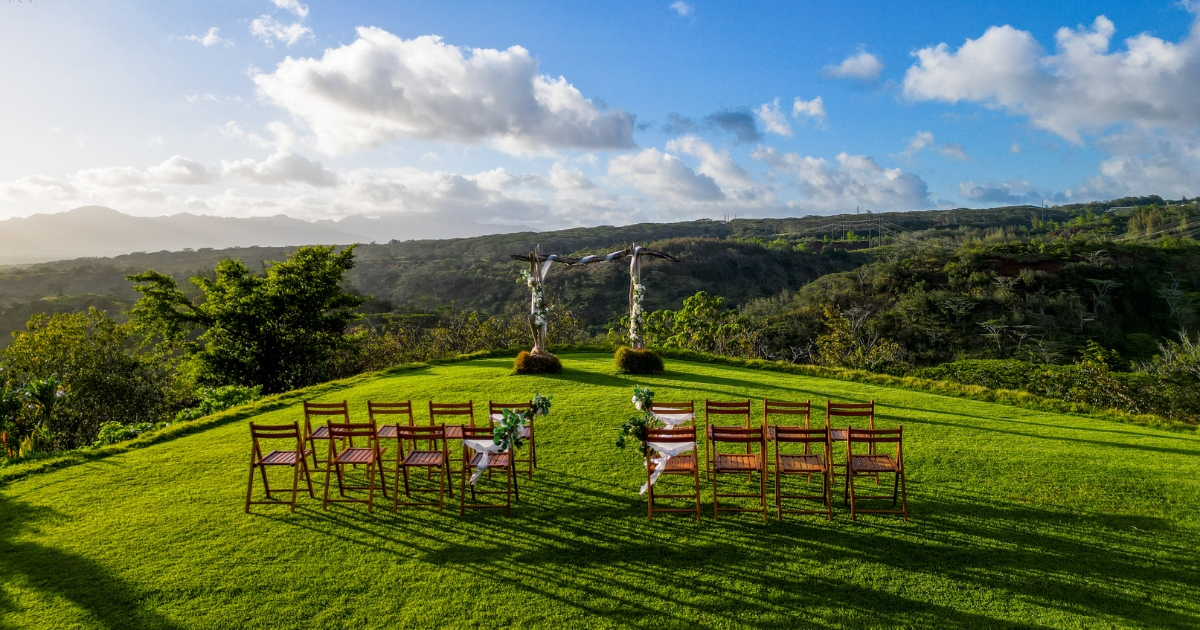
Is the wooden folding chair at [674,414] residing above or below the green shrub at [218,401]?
above

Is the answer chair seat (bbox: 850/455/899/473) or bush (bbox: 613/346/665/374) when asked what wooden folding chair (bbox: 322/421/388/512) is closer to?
chair seat (bbox: 850/455/899/473)

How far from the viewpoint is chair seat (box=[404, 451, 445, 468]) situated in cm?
642

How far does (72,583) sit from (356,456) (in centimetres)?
254

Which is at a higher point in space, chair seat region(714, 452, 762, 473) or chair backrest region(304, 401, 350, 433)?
chair backrest region(304, 401, 350, 433)

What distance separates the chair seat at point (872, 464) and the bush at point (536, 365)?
9.33m

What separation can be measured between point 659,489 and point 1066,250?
51.5 meters

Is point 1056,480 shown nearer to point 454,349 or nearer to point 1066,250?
point 454,349

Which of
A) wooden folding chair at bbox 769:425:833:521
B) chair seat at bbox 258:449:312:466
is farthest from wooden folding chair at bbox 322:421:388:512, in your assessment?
wooden folding chair at bbox 769:425:833:521

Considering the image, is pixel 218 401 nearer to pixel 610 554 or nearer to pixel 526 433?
pixel 526 433

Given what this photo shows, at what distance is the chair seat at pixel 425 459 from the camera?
21.1 feet

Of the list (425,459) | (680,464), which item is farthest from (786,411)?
(425,459)

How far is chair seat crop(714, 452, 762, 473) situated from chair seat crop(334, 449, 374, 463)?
385cm

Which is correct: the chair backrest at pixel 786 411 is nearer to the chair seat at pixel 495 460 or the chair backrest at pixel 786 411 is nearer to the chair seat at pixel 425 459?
the chair seat at pixel 495 460

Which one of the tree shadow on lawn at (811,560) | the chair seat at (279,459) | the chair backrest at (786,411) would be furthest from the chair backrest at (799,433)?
the chair seat at (279,459)
